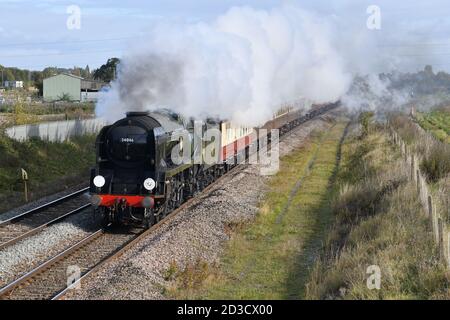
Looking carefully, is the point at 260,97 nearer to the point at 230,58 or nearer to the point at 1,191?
the point at 230,58

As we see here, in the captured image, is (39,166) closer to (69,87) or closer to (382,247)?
(382,247)

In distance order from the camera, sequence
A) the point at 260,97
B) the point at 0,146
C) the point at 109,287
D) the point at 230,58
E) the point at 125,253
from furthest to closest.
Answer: the point at 260,97, the point at 0,146, the point at 230,58, the point at 125,253, the point at 109,287

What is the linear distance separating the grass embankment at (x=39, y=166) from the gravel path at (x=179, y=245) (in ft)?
20.1

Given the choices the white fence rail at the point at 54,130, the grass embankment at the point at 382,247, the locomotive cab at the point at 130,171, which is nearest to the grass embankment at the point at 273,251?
the grass embankment at the point at 382,247

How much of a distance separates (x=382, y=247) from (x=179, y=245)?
4232 millimetres

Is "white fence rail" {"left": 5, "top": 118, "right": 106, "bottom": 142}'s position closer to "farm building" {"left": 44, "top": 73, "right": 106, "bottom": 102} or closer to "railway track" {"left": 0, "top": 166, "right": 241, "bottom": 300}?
"railway track" {"left": 0, "top": 166, "right": 241, "bottom": 300}

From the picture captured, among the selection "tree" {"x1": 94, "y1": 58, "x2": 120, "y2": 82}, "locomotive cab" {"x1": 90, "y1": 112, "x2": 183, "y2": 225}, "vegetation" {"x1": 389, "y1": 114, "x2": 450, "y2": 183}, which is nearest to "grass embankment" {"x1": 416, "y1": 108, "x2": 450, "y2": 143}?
"vegetation" {"x1": 389, "y1": 114, "x2": 450, "y2": 183}

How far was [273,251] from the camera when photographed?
42.0ft

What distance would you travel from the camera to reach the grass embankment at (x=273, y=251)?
1025cm

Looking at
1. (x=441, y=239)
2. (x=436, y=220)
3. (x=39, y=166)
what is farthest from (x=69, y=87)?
(x=441, y=239)

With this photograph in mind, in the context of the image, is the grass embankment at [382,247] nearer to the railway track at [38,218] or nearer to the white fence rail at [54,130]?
the railway track at [38,218]
